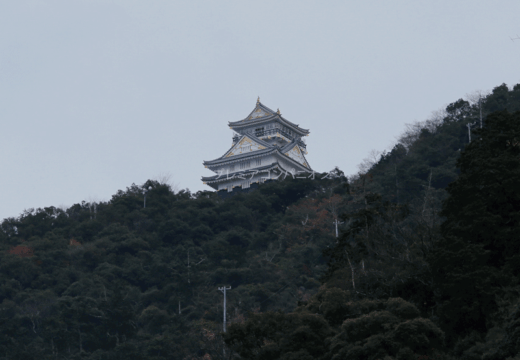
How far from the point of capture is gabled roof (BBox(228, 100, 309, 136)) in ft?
212

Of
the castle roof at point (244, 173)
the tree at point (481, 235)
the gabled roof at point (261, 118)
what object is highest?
the gabled roof at point (261, 118)

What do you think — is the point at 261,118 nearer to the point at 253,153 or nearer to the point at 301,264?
the point at 253,153

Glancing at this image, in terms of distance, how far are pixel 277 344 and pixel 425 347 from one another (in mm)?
4738

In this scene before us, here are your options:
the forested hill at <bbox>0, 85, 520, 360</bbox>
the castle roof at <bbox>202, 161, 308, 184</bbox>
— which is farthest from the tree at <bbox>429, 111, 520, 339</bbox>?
the castle roof at <bbox>202, 161, 308, 184</bbox>

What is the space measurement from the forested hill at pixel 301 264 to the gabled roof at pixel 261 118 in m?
12.7

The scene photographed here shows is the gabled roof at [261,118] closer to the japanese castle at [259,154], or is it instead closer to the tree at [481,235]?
the japanese castle at [259,154]

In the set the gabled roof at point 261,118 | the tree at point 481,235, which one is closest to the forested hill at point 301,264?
the tree at point 481,235

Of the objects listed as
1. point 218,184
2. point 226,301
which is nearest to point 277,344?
point 226,301

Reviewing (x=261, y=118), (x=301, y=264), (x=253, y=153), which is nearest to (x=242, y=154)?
(x=253, y=153)

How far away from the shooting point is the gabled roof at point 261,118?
64750 millimetres

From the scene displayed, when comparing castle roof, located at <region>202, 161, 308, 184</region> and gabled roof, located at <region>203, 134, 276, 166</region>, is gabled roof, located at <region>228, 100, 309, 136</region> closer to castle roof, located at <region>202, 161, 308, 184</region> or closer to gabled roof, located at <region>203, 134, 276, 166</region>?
gabled roof, located at <region>203, 134, 276, 166</region>

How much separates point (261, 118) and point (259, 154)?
6757 millimetres

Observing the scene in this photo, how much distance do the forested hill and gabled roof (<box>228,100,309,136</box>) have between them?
41.8 feet

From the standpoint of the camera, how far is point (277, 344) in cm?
2027
